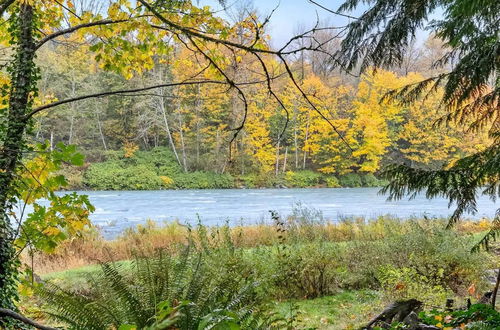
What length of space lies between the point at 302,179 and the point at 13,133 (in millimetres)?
22875

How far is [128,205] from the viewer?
16.6 meters

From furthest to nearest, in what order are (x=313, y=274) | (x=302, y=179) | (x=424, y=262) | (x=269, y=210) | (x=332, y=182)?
(x=302, y=179), (x=332, y=182), (x=313, y=274), (x=424, y=262), (x=269, y=210)

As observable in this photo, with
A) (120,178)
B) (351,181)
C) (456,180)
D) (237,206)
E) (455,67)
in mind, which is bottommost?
(237,206)

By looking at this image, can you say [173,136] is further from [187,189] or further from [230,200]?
[230,200]

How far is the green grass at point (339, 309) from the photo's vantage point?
3930 millimetres

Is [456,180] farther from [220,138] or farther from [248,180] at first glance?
[248,180]

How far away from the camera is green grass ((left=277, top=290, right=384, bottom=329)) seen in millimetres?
3930

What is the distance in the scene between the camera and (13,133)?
2.21 meters

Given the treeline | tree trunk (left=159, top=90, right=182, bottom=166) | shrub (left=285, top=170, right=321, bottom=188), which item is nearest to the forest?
the treeline

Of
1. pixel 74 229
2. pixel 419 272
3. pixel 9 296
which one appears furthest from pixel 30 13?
pixel 419 272

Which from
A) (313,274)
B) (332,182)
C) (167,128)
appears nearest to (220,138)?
(167,128)

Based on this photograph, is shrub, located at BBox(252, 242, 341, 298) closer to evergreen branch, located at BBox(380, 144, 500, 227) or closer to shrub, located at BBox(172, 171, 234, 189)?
evergreen branch, located at BBox(380, 144, 500, 227)

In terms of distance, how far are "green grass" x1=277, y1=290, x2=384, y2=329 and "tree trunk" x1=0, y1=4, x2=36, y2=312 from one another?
7.42ft

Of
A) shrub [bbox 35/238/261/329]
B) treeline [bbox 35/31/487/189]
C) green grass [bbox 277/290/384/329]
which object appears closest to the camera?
shrub [bbox 35/238/261/329]
